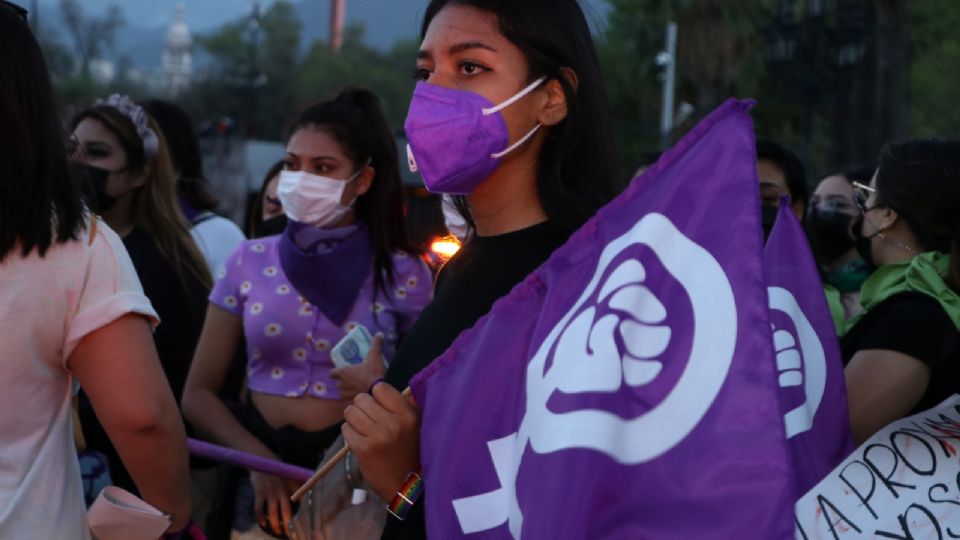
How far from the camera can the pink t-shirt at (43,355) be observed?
2516 mm

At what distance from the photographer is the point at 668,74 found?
2942 cm

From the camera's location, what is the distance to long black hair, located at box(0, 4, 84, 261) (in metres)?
2.54

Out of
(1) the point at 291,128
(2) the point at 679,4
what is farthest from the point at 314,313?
(2) the point at 679,4

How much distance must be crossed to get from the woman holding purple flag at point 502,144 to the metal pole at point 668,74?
23.1 metres

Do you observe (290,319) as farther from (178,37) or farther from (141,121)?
(178,37)

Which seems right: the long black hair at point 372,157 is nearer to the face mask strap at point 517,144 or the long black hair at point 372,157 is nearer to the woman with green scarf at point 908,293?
the woman with green scarf at point 908,293

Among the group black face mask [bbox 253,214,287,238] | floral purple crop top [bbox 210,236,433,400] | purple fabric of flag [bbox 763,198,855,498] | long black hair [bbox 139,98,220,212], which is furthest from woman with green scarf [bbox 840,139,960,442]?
long black hair [bbox 139,98,220,212]

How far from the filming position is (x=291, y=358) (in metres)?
4.34

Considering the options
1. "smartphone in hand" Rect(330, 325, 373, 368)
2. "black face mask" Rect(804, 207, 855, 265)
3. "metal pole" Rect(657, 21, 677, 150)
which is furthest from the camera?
"metal pole" Rect(657, 21, 677, 150)

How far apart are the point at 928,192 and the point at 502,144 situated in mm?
1670

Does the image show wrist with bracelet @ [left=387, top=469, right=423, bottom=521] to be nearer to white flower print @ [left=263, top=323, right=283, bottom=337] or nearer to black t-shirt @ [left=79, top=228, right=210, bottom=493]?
white flower print @ [left=263, top=323, right=283, bottom=337]

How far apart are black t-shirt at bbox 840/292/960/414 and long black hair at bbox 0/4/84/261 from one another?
1.96m

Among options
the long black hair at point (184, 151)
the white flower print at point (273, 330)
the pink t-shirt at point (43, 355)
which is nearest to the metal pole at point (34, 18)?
the pink t-shirt at point (43, 355)

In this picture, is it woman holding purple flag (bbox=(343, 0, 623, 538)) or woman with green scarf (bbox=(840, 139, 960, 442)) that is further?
woman with green scarf (bbox=(840, 139, 960, 442))
